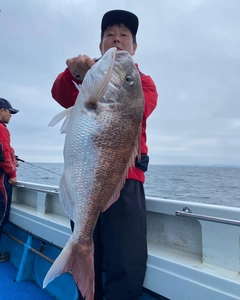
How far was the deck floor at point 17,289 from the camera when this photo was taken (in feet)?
9.08

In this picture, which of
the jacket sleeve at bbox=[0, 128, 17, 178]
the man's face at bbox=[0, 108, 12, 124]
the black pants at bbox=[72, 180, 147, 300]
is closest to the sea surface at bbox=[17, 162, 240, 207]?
the jacket sleeve at bbox=[0, 128, 17, 178]

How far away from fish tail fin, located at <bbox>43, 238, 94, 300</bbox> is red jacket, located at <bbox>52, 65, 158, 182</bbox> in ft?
1.88

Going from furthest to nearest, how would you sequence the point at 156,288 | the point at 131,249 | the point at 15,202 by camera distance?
the point at 15,202 → the point at 156,288 → the point at 131,249

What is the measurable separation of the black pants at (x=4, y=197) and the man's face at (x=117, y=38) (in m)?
2.75

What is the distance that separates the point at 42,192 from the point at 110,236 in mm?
1998

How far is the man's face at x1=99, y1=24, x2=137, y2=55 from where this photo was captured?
79.2 inches

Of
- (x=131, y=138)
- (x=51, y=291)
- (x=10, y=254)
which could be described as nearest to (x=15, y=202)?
(x=10, y=254)

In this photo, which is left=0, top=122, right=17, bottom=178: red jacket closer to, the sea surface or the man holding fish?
the sea surface

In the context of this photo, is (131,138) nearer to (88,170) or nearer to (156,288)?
(88,170)

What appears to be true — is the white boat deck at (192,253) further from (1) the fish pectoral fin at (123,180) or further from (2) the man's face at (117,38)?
(2) the man's face at (117,38)

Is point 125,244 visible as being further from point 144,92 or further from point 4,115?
point 4,115

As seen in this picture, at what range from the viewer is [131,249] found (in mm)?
1742

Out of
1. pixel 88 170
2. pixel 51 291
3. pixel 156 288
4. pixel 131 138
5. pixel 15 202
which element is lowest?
pixel 51 291

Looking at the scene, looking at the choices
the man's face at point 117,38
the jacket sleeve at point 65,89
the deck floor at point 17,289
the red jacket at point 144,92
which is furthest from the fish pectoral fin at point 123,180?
the deck floor at point 17,289
